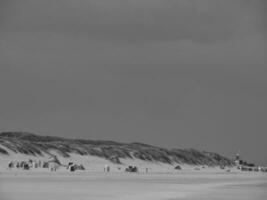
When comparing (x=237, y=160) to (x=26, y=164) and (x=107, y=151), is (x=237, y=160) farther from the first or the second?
(x=26, y=164)

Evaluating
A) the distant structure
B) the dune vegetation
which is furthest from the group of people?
the distant structure

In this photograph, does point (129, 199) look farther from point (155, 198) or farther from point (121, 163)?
point (121, 163)

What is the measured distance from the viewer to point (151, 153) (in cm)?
6581

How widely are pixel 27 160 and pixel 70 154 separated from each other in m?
7.43

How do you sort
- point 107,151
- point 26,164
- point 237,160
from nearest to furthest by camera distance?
point 26,164
point 107,151
point 237,160

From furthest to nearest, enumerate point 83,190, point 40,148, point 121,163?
point 121,163
point 40,148
point 83,190

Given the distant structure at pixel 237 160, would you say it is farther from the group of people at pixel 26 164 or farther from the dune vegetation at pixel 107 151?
the group of people at pixel 26 164

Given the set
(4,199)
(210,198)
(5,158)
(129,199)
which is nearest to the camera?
(4,199)

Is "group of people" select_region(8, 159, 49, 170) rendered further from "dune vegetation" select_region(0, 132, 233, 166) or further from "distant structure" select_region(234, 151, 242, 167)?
"distant structure" select_region(234, 151, 242, 167)

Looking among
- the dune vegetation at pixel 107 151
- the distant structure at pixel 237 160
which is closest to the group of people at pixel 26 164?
the dune vegetation at pixel 107 151

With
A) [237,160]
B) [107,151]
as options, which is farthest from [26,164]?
[237,160]

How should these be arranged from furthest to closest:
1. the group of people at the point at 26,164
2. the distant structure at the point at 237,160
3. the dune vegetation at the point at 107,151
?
the distant structure at the point at 237,160 → the dune vegetation at the point at 107,151 → the group of people at the point at 26,164

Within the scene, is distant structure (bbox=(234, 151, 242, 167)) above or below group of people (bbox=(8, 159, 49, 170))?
above

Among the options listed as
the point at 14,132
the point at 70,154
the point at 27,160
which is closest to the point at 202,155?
the point at 14,132
